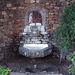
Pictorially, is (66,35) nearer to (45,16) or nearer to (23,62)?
(45,16)

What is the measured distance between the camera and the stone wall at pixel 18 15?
4.07 meters

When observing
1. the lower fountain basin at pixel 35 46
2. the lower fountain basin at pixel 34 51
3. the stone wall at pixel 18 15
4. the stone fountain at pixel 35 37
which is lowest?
the lower fountain basin at pixel 34 51

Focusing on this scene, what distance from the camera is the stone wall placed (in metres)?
4.07

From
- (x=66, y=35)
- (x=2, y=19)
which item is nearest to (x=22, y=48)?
(x=2, y=19)

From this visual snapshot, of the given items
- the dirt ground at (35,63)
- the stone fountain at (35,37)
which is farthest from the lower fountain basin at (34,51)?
the dirt ground at (35,63)

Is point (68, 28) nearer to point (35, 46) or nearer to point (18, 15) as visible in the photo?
point (35, 46)

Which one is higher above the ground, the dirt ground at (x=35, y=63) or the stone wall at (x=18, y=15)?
the stone wall at (x=18, y=15)

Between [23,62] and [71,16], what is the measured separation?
2.33 m

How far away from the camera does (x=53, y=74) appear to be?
335cm

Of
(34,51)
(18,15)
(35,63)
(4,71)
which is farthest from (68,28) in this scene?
(4,71)

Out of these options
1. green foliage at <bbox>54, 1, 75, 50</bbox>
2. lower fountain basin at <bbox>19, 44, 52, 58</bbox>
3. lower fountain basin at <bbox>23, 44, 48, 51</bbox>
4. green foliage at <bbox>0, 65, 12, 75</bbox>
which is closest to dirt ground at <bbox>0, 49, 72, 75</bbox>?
green foliage at <bbox>0, 65, 12, 75</bbox>

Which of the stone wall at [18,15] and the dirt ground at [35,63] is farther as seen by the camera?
the stone wall at [18,15]

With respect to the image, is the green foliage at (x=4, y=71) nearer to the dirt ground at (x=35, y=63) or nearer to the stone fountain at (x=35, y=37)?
the dirt ground at (x=35, y=63)

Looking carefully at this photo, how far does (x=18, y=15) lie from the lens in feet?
13.8
